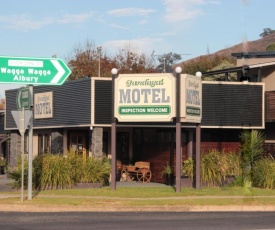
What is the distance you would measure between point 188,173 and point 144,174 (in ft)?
11.6

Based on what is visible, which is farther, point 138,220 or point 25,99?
point 25,99

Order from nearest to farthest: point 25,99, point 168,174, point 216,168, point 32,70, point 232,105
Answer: point 32,70 < point 25,99 < point 216,168 < point 168,174 < point 232,105

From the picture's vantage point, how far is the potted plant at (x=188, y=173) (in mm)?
27969

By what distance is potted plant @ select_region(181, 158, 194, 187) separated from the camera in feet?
91.8

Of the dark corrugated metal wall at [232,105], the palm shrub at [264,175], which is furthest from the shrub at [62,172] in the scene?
the dark corrugated metal wall at [232,105]

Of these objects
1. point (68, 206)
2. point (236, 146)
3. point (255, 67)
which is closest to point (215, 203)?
point (68, 206)

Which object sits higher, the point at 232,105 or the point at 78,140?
the point at 232,105

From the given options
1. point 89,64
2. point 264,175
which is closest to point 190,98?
point 264,175

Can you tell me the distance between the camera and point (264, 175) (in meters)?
27.1

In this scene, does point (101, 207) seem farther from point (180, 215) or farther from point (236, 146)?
point (236, 146)

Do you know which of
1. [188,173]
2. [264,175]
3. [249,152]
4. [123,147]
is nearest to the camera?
[264,175]

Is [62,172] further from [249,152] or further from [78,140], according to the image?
[249,152]

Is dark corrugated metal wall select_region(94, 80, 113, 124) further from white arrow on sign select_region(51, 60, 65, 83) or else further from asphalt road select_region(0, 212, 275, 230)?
asphalt road select_region(0, 212, 275, 230)

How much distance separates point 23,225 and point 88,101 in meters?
14.2
